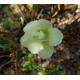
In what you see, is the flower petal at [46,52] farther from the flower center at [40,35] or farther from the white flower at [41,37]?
the flower center at [40,35]

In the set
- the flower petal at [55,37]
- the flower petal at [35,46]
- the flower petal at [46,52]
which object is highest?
the flower petal at [55,37]

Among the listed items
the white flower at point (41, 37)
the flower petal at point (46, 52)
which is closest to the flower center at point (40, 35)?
the white flower at point (41, 37)

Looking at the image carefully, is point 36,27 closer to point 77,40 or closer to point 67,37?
point 67,37

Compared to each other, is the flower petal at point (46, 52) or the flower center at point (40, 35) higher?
the flower center at point (40, 35)

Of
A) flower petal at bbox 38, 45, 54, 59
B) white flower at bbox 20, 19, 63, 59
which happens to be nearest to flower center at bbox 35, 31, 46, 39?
white flower at bbox 20, 19, 63, 59

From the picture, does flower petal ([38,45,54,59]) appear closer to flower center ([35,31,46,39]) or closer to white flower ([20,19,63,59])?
white flower ([20,19,63,59])

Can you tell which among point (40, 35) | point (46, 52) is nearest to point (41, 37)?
point (40, 35)

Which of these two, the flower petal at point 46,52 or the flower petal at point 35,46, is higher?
the flower petal at point 35,46
